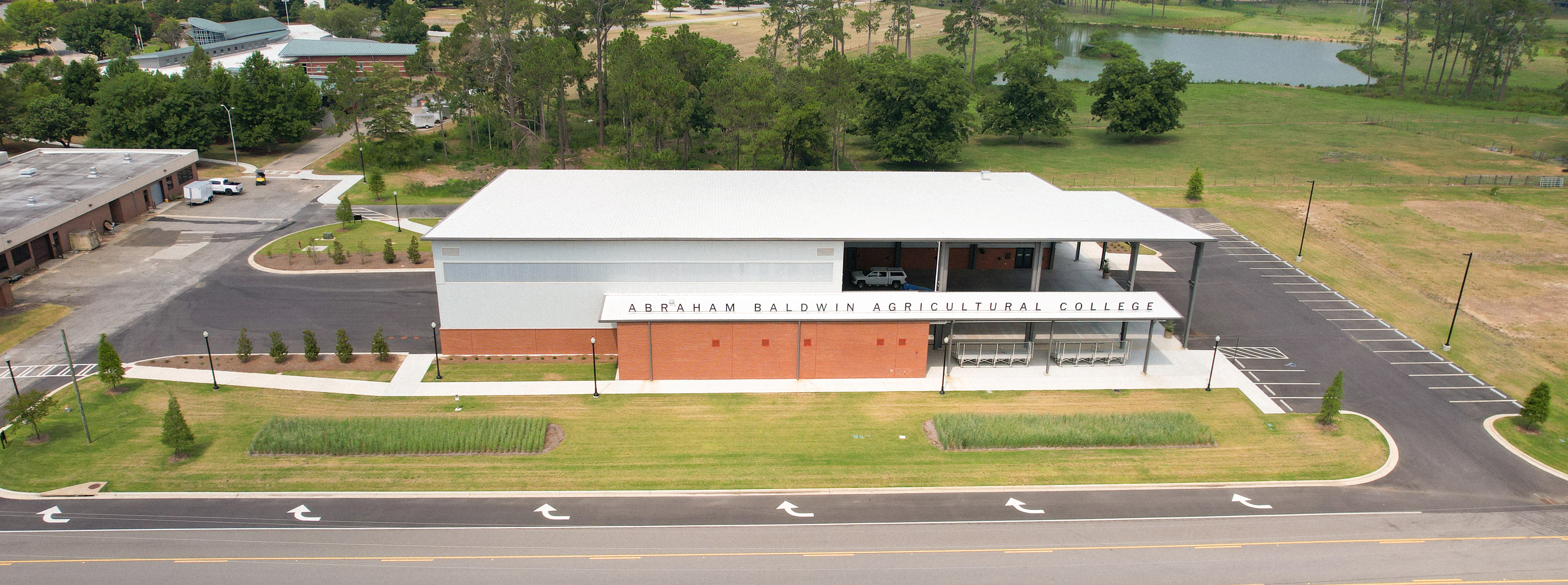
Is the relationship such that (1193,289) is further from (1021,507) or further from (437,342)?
(437,342)

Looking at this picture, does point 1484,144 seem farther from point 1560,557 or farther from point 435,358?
point 435,358

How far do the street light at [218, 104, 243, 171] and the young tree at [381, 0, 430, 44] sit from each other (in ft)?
197

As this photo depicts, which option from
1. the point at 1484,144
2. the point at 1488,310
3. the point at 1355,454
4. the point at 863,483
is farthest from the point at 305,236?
the point at 1484,144

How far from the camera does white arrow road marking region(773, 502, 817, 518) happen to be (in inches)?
1232

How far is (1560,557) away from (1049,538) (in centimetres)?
1733

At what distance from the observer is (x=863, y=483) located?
109 ft

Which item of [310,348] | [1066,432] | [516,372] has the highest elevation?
[310,348]

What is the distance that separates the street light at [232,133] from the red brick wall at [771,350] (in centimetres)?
5936

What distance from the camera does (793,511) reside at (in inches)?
1244

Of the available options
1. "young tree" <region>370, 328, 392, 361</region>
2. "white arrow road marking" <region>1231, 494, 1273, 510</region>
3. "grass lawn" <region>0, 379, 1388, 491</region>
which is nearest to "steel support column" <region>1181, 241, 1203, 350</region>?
"grass lawn" <region>0, 379, 1388, 491</region>

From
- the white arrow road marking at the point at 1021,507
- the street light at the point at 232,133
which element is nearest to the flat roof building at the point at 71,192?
the street light at the point at 232,133

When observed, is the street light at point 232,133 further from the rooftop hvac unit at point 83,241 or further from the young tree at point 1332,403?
the young tree at point 1332,403

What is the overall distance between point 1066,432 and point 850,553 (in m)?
12.2

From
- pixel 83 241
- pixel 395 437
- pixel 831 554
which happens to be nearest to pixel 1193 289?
pixel 831 554
